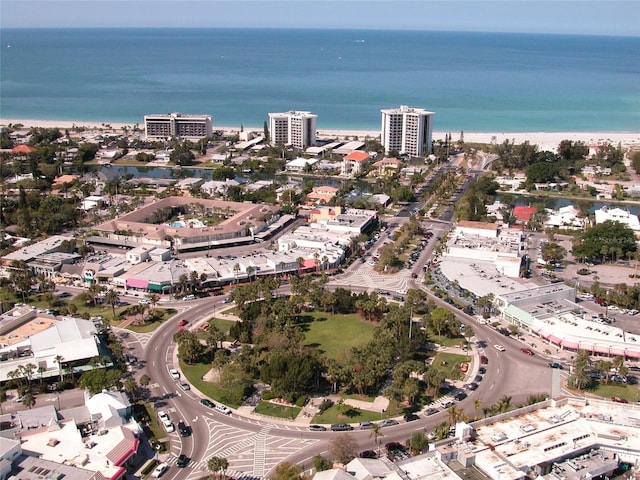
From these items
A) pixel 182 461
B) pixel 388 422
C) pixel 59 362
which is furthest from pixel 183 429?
pixel 388 422

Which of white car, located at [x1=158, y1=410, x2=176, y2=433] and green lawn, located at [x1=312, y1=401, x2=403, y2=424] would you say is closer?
white car, located at [x1=158, y1=410, x2=176, y2=433]

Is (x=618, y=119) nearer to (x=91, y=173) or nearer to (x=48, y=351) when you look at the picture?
(x=91, y=173)

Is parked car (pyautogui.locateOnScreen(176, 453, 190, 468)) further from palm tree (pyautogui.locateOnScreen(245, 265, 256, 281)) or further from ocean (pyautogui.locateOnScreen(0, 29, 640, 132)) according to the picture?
ocean (pyautogui.locateOnScreen(0, 29, 640, 132))

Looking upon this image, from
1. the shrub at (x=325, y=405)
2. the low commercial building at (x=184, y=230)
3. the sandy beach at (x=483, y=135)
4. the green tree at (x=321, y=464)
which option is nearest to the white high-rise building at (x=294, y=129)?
the sandy beach at (x=483, y=135)

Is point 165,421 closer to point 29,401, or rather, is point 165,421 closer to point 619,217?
point 29,401

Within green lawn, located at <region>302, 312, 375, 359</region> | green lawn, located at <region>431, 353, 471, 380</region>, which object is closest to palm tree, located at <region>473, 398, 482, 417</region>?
green lawn, located at <region>431, 353, 471, 380</region>

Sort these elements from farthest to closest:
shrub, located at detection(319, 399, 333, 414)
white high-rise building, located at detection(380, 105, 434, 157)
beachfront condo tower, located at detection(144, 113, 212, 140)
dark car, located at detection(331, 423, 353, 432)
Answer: beachfront condo tower, located at detection(144, 113, 212, 140), white high-rise building, located at detection(380, 105, 434, 157), shrub, located at detection(319, 399, 333, 414), dark car, located at detection(331, 423, 353, 432)
